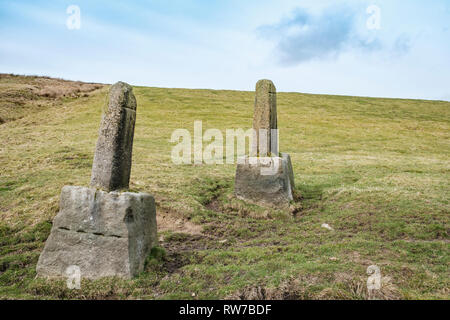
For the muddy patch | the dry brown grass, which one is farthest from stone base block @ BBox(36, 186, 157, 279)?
the dry brown grass

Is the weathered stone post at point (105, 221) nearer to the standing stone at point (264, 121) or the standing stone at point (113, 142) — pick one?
the standing stone at point (113, 142)

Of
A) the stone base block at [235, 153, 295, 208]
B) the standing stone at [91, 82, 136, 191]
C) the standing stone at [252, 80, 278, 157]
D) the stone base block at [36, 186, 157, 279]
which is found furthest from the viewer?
the standing stone at [252, 80, 278, 157]

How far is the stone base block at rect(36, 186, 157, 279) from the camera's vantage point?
279 inches

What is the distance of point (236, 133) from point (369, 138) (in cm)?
1368

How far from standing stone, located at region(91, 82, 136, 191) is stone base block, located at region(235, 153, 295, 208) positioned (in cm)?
689

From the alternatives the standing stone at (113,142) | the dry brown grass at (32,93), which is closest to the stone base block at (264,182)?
the standing stone at (113,142)

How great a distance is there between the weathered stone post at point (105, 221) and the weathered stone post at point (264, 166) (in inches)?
260

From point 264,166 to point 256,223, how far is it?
9.23ft

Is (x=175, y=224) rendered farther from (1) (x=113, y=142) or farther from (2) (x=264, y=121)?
(2) (x=264, y=121)

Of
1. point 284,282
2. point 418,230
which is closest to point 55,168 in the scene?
point 284,282

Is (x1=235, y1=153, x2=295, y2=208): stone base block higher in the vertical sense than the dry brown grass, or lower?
lower

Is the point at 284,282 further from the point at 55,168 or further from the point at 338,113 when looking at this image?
the point at 338,113

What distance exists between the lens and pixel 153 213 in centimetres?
831

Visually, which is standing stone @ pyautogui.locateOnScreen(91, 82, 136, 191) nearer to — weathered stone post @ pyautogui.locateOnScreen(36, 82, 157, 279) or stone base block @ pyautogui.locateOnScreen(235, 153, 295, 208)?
weathered stone post @ pyautogui.locateOnScreen(36, 82, 157, 279)
